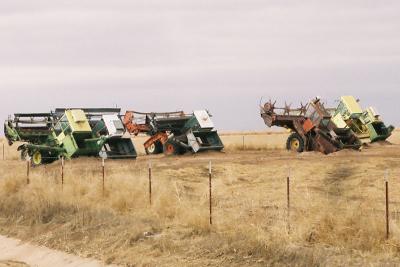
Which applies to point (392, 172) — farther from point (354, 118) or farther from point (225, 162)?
point (354, 118)

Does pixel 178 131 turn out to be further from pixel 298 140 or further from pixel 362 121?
pixel 362 121

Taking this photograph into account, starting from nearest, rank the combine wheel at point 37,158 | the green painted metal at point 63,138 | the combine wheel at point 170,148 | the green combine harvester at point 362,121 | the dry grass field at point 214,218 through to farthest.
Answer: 1. the dry grass field at point 214,218
2. the green painted metal at point 63,138
3. the combine wheel at point 37,158
4. the combine wheel at point 170,148
5. the green combine harvester at point 362,121

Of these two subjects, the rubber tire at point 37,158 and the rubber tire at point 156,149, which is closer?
the rubber tire at point 37,158

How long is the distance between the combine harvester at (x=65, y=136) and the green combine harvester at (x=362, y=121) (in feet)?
39.2

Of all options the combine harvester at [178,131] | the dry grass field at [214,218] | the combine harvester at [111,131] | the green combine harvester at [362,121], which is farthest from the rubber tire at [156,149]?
the dry grass field at [214,218]

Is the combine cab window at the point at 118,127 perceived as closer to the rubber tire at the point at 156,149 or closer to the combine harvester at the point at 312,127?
the rubber tire at the point at 156,149

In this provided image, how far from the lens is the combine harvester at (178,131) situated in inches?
1276

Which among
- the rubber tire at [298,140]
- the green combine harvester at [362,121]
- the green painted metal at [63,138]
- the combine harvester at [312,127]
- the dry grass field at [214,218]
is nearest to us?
the dry grass field at [214,218]

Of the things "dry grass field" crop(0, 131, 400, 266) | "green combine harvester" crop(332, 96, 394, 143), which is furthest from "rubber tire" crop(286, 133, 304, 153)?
"dry grass field" crop(0, 131, 400, 266)

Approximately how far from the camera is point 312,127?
102ft

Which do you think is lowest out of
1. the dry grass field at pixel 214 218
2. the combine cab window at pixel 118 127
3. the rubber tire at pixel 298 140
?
the dry grass field at pixel 214 218

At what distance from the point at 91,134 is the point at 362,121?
15.2 m

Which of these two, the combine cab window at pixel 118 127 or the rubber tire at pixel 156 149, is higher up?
the combine cab window at pixel 118 127

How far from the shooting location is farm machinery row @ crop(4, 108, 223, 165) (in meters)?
28.2
